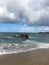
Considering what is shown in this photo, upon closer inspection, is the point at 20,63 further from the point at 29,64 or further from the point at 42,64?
the point at 42,64

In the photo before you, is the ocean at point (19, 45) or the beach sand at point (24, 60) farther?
the ocean at point (19, 45)

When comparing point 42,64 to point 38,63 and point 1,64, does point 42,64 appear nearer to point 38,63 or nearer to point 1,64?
point 38,63

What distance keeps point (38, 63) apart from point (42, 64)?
457mm

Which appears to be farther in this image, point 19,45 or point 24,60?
point 19,45

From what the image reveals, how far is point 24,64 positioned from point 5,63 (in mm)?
1380

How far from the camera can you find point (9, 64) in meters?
12.0

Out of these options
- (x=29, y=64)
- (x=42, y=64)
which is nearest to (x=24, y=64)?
(x=29, y=64)

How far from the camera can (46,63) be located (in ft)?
40.2

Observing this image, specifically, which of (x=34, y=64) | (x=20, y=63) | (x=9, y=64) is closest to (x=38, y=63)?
(x=34, y=64)

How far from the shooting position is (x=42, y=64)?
11.9 metres

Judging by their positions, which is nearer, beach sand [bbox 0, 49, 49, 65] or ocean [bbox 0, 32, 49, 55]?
beach sand [bbox 0, 49, 49, 65]

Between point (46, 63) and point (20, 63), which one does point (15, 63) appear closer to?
point (20, 63)

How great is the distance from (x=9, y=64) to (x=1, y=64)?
1.88ft

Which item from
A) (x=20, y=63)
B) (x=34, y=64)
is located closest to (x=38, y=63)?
(x=34, y=64)
